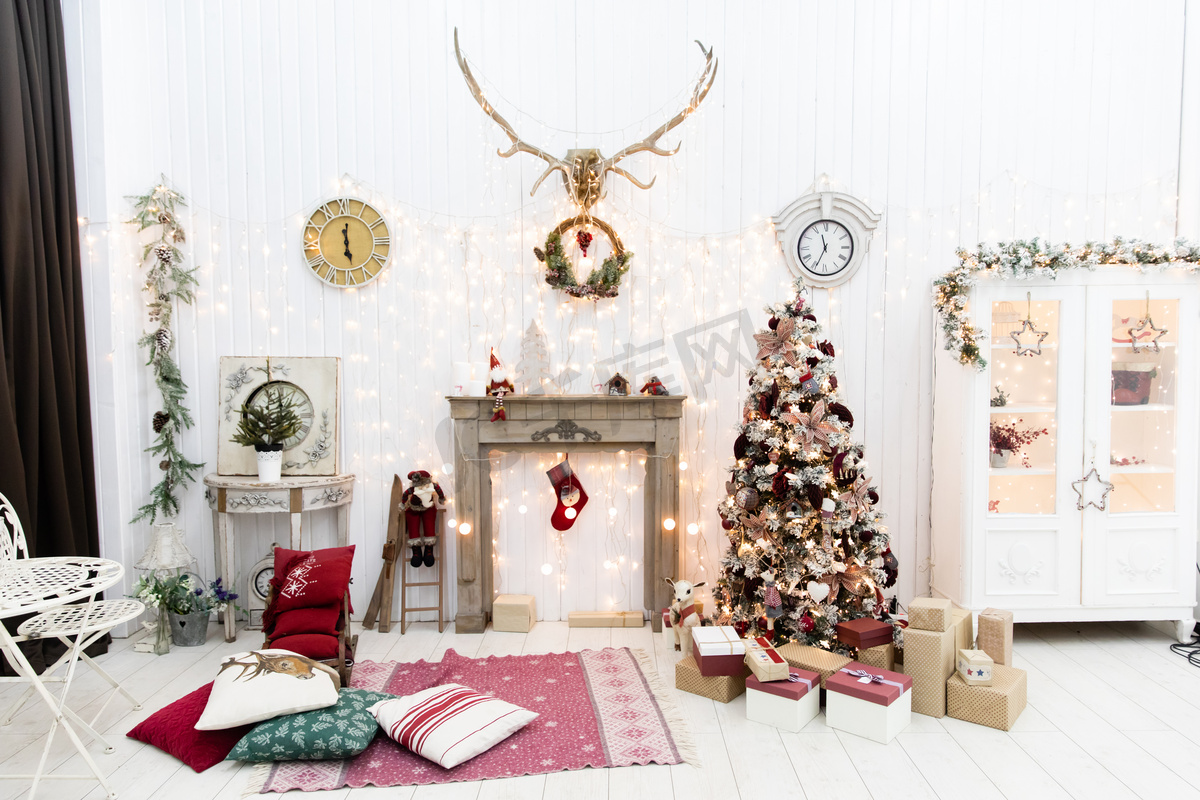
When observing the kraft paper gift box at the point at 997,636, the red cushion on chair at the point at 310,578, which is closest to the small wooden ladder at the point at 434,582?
the red cushion on chair at the point at 310,578

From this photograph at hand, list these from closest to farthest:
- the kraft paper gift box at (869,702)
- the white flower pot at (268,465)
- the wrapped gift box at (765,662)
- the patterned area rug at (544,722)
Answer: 1. the patterned area rug at (544,722)
2. the kraft paper gift box at (869,702)
3. the wrapped gift box at (765,662)
4. the white flower pot at (268,465)

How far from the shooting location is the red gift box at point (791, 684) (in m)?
2.59

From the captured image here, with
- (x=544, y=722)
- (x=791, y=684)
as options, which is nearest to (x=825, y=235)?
(x=791, y=684)

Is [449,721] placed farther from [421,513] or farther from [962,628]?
[962,628]

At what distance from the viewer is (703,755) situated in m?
2.43

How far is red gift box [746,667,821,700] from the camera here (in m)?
2.59

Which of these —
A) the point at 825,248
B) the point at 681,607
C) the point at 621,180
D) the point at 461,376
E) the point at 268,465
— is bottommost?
the point at 681,607

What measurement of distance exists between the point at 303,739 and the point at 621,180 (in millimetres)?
2904

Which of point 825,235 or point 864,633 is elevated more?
point 825,235

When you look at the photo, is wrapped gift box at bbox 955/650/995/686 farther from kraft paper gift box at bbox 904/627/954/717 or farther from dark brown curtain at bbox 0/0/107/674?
dark brown curtain at bbox 0/0/107/674

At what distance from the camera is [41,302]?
3.16 meters

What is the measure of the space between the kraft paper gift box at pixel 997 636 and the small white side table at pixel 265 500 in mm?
2990

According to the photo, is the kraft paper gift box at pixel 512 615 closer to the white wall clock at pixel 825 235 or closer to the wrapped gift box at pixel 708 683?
the wrapped gift box at pixel 708 683

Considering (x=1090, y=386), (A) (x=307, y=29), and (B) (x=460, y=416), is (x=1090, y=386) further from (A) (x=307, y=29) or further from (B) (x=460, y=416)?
(A) (x=307, y=29)
